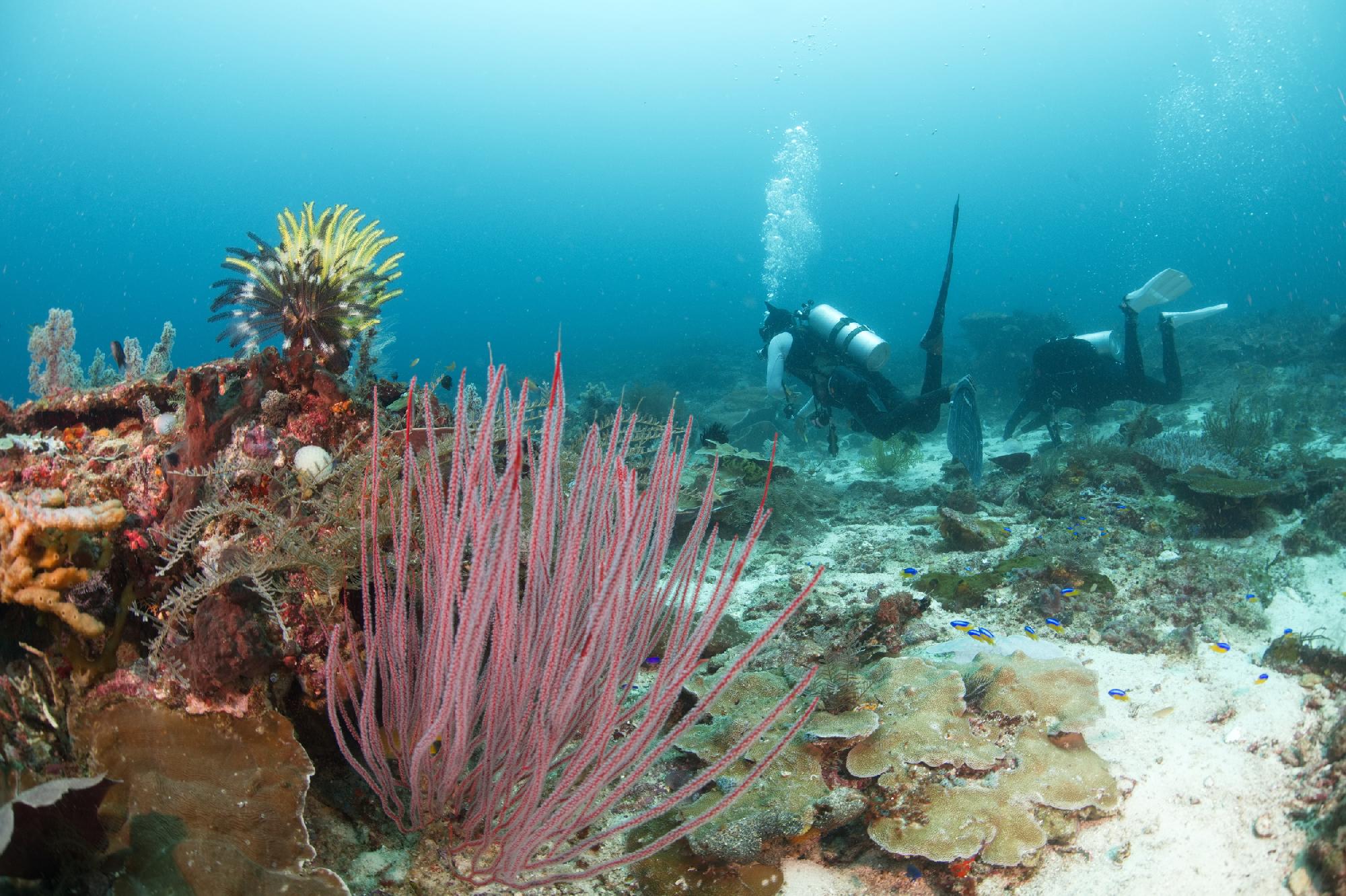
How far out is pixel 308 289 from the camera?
149 inches

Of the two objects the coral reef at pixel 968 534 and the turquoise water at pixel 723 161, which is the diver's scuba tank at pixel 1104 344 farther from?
the turquoise water at pixel 723 161

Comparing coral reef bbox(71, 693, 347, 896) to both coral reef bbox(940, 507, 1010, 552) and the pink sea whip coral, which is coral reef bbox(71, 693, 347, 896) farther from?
coral reef bbox(940, 507, 1010, 552)

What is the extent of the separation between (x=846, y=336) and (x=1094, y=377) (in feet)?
15.9

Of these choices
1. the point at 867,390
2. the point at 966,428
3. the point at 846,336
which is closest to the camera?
the point at 966,428

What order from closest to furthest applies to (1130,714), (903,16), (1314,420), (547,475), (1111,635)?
(547,475)
(1130,714)
(1111,635)
(1314,420)
(903,16)

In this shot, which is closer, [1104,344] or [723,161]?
[1104,344]

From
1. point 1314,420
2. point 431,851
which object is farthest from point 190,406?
point 1314,420

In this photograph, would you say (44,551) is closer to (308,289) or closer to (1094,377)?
(308,289)

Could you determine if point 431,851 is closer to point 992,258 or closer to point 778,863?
point 778,863

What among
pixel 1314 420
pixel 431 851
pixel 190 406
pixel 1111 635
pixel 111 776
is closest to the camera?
pixel 111 776

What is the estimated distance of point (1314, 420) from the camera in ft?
35.9

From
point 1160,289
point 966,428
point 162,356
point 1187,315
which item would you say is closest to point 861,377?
point 966,428

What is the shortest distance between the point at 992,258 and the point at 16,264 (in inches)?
6619

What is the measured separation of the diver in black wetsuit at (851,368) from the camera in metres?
9.18
